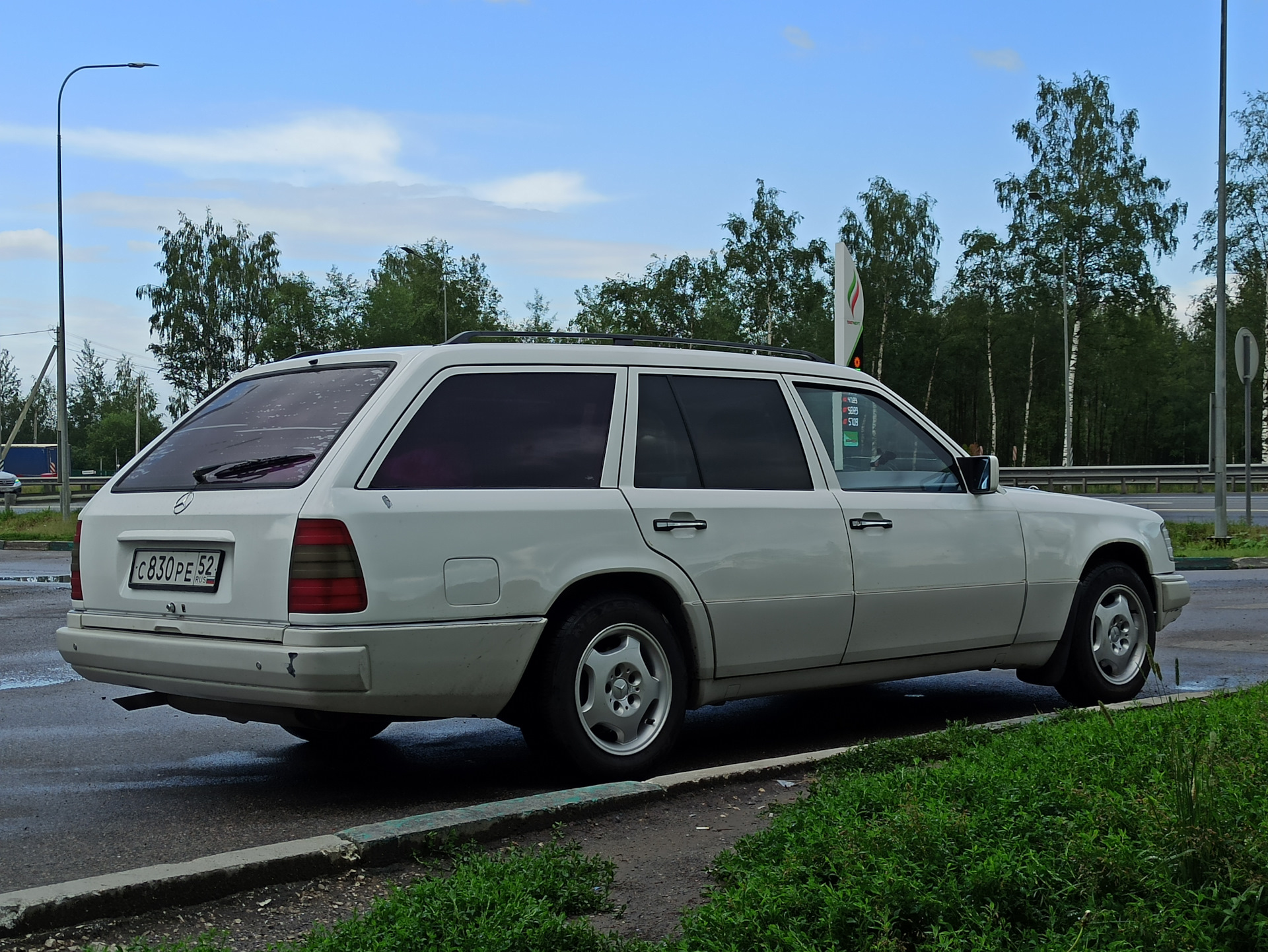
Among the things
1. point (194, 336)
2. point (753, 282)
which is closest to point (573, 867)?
point (753, 282)

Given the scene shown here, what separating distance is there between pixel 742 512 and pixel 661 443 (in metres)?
0.44

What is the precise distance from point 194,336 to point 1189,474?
49090mm

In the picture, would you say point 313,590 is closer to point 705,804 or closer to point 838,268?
point 705,804

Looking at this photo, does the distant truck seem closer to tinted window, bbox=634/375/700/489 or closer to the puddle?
the puddle

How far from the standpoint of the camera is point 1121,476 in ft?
143

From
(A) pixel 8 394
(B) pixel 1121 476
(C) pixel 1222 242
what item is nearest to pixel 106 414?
(A) pixel 8 394

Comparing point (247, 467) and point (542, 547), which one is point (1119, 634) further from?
point (247, 467)

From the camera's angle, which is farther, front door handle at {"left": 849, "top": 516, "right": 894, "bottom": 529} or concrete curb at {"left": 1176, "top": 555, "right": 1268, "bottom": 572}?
concrete curb at {"left": 1176, "top": 555, "right": 1268, "bottom": 572}

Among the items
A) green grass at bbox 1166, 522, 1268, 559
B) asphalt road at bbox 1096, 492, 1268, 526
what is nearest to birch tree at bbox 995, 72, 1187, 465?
asphalt road at bbox 1096, 492, 1268, 526

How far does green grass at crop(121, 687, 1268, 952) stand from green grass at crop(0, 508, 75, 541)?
951 inches

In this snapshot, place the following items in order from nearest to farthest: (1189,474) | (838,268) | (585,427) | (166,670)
Answer: (166,670)
(585,427)
(838,268)
(1189,474)

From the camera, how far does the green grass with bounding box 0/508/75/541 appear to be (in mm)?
26688

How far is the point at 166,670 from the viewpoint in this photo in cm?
493

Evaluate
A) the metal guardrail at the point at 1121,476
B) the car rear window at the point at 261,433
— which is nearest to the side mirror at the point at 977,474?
the car rear window at the point at 261,433
